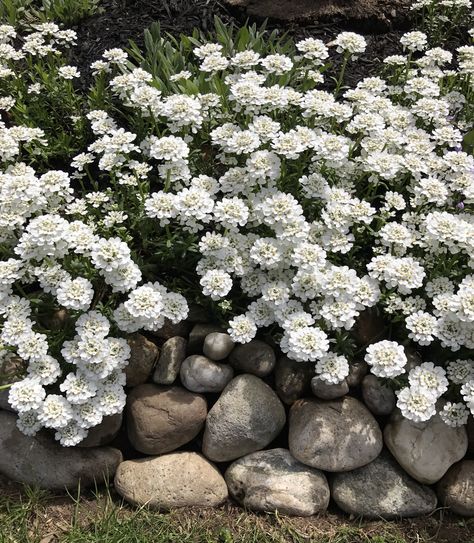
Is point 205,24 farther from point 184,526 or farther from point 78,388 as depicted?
point 184,526

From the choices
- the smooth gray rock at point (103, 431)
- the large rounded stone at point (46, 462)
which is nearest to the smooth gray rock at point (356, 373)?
the smooth gray rock at point (103, 431)

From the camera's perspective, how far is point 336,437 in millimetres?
3514

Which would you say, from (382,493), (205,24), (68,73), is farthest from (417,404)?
(205,24)

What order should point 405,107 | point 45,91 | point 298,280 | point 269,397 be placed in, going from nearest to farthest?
point 298,280, point 269,397, point 405,107, point 45,91

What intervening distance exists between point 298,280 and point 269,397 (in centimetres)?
70

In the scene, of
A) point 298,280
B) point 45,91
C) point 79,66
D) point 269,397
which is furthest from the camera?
point 79,66

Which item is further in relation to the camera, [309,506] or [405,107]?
[405,107]

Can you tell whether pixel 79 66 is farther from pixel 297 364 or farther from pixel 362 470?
pixel 362 470

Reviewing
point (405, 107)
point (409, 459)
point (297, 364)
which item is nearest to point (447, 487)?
point (409, 459)

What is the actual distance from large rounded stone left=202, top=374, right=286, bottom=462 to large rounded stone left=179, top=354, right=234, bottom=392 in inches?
2.2

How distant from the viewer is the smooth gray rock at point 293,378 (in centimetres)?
367

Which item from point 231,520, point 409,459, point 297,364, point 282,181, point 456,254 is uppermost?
point 282,181

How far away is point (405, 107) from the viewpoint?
429cm

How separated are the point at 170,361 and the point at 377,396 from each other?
1129 millimetres
